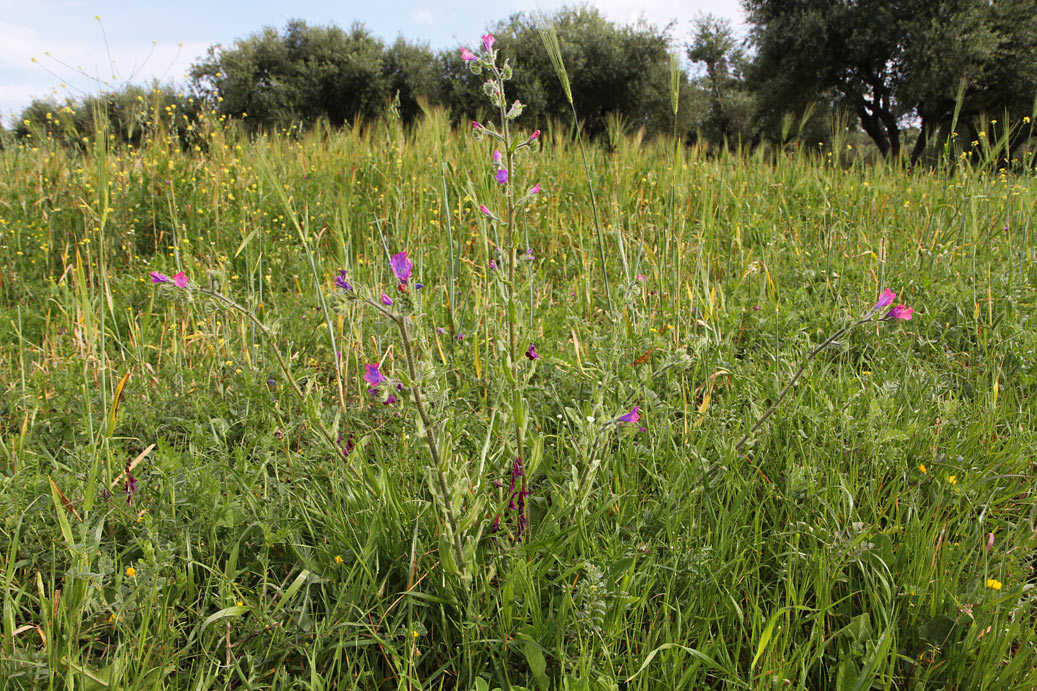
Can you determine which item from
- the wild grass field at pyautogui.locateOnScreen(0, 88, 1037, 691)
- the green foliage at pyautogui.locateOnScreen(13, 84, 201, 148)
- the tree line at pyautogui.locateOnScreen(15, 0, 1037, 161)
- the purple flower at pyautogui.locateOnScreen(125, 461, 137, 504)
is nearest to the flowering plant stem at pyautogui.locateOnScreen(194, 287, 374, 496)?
the wild grass field at pyautogui.locateOnScreen(0, 88, 1037, 691)

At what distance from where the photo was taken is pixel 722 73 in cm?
2892

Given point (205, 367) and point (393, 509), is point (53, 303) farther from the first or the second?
point (393, 509)

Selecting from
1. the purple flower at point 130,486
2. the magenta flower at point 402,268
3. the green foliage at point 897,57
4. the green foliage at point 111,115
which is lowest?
the purple flower at point 130,486

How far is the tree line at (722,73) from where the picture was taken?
603 inches

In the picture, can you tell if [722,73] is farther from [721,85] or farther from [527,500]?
[527,500]

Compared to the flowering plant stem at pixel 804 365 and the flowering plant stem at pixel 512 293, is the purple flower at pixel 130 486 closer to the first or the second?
the flowering plant stem at pixel 512 293

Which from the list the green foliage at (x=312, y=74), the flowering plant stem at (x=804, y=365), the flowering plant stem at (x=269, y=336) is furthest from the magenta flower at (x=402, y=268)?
the green foliage at (x=312, y=74)

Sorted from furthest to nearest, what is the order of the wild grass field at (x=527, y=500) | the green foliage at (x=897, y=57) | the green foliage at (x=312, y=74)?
the green foliage at (x=312, y=74) < the green foliage at (x=897, y=57) < the wild grass field at (x=527, y=500)

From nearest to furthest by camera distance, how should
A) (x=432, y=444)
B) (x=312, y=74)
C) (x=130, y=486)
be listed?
1. (x=432, y=444)
2. (x=130, y=486)
3. (x=312, y=74)

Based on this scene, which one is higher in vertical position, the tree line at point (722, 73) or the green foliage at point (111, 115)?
the tree line at point (722, 73)

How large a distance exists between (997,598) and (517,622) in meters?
0.86

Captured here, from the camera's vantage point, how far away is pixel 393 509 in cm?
126

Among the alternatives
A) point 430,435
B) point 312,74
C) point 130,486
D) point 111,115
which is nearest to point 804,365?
point 430,435

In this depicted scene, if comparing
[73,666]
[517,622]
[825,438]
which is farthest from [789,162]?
[73,666]
